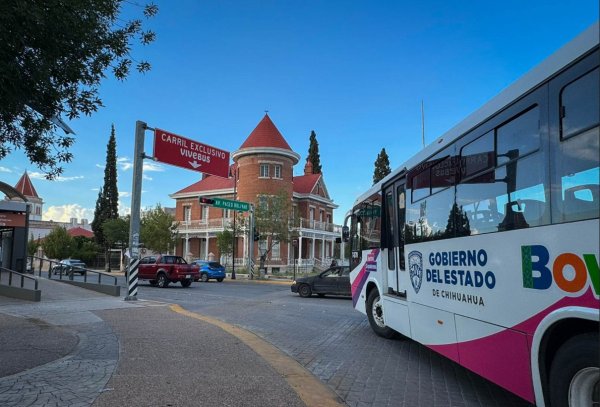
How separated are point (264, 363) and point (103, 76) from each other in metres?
5.39

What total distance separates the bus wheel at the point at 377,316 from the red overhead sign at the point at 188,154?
33.9 feet

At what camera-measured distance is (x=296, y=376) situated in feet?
20.9

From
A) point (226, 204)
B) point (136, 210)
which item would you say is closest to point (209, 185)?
point (226, 204)

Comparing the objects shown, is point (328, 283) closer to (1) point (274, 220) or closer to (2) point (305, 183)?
(1) point (274, 220)

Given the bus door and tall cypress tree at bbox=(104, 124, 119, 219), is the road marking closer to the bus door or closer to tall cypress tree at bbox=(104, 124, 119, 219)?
the bus door

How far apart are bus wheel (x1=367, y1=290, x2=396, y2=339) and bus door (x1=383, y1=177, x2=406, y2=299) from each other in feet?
3.39

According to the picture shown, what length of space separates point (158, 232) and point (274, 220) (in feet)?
52.9

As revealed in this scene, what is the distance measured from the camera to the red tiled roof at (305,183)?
5359 centimetres

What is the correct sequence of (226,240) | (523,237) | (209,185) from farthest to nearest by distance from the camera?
(209,185) → (226,240) → (523,237)

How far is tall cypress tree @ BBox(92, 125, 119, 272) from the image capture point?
66.6 metres

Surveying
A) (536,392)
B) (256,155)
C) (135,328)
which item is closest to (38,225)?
(256,155)

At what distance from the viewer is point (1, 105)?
5.83 m

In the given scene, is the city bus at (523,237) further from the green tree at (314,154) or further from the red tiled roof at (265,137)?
the green tree at (314,154)

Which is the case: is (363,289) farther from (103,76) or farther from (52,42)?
(52,42)
